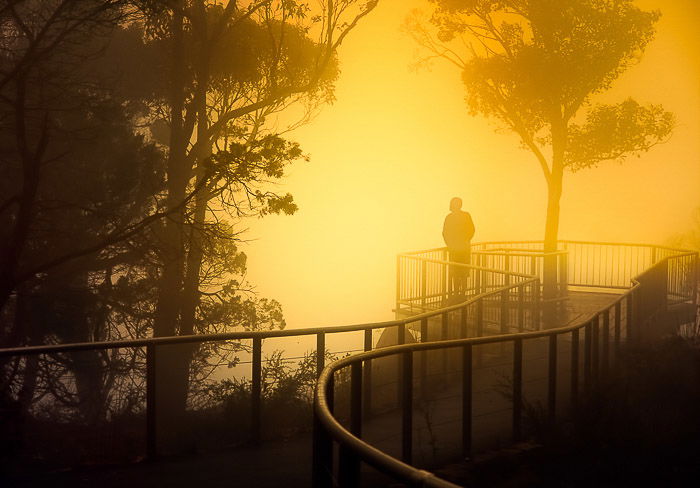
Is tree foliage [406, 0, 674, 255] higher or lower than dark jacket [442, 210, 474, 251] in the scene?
higher

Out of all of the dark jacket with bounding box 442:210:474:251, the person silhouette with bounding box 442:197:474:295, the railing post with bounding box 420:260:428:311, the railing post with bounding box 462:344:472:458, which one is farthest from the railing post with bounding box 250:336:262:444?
the dark jacket with bounding box 442:210:474:251

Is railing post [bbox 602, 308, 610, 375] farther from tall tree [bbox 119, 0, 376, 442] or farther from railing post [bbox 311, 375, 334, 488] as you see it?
railing post [bbox 311, 375, 334, 488]

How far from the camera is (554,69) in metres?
25.0

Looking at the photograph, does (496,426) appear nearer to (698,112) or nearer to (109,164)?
(109,164)

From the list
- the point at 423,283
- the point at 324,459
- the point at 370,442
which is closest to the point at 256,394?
the point at 370,442

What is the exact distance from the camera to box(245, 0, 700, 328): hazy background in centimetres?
4303

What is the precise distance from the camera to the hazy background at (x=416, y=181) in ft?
141

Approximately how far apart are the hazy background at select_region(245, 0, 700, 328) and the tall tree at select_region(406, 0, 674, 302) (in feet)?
9.96

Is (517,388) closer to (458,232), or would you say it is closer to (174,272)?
(458,232)

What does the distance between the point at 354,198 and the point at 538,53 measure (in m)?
38.1

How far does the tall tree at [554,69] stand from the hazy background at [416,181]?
3.04 metres

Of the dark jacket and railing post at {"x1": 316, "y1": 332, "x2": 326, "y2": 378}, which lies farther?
the dark jacket

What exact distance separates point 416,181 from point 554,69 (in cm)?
3481

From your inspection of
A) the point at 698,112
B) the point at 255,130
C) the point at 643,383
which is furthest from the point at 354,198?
the point at 643,383
